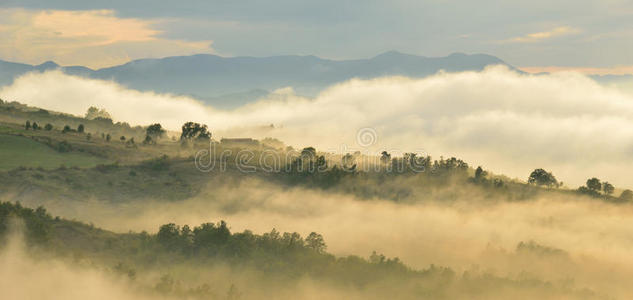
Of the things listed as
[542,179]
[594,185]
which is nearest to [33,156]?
[542,179]

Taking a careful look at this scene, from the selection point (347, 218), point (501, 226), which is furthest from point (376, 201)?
point (501, 226)

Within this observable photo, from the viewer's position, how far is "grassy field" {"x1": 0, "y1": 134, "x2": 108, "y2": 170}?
287ft

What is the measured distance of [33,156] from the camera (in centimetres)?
9338

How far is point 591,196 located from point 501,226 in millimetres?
28515

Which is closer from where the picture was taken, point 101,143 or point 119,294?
point 119,294

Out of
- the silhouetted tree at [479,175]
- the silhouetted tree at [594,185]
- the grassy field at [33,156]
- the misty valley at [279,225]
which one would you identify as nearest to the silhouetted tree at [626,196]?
the misty valley at [279,225]

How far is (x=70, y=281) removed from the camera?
28.2m

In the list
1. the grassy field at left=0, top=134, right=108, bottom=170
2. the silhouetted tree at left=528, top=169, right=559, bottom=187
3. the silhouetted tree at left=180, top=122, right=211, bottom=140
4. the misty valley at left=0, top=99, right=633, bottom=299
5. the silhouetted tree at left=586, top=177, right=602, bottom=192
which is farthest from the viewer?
the silhouetted tree at left=528, top=169, right=559, bottom=187

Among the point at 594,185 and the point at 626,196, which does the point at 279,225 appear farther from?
the point at 626,196

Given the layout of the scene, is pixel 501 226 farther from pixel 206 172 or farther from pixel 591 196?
pixel 206 172

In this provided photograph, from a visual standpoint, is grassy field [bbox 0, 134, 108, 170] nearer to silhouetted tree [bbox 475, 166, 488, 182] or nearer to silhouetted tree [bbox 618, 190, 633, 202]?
silhouetted tree [bbox 475, 166, 488, 182]

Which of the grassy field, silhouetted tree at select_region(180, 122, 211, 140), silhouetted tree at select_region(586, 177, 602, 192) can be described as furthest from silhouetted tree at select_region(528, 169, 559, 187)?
the grassy field

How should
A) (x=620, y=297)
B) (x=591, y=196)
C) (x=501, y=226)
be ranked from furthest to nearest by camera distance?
(x=591, y=196), (x=501, y=226), (x=620, y=297)

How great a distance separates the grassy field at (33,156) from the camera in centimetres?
8750
